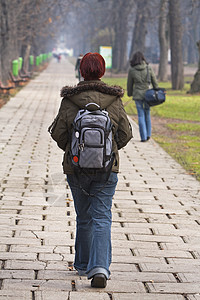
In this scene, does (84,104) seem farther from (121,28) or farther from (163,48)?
(121,28)

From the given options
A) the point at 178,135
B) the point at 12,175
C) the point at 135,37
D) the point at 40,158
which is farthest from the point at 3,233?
the point at 135,37

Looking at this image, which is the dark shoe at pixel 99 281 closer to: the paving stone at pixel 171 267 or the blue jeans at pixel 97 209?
the blue jeans at pixel 97 209

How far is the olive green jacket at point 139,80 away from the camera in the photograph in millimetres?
11750

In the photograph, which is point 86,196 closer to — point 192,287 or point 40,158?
point 192,287

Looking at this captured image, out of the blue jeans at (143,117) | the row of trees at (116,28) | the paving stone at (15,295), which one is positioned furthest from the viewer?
the row of trees at (116,28)

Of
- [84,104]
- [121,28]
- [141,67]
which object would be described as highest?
[84,104]

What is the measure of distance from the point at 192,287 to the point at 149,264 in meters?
0.58

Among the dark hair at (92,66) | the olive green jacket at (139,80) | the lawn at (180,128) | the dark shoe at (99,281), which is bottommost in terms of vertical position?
the lawn at (180,128)

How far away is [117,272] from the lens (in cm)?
470

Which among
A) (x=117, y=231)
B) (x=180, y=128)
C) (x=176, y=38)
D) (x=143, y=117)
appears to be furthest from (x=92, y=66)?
(x=176, y=38)

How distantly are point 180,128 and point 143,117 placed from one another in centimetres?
323

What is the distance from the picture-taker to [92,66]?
13.6 feet

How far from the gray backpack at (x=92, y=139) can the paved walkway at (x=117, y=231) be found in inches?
34.7

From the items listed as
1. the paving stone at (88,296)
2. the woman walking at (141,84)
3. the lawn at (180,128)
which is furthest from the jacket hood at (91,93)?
the woman walking at (141,84)
